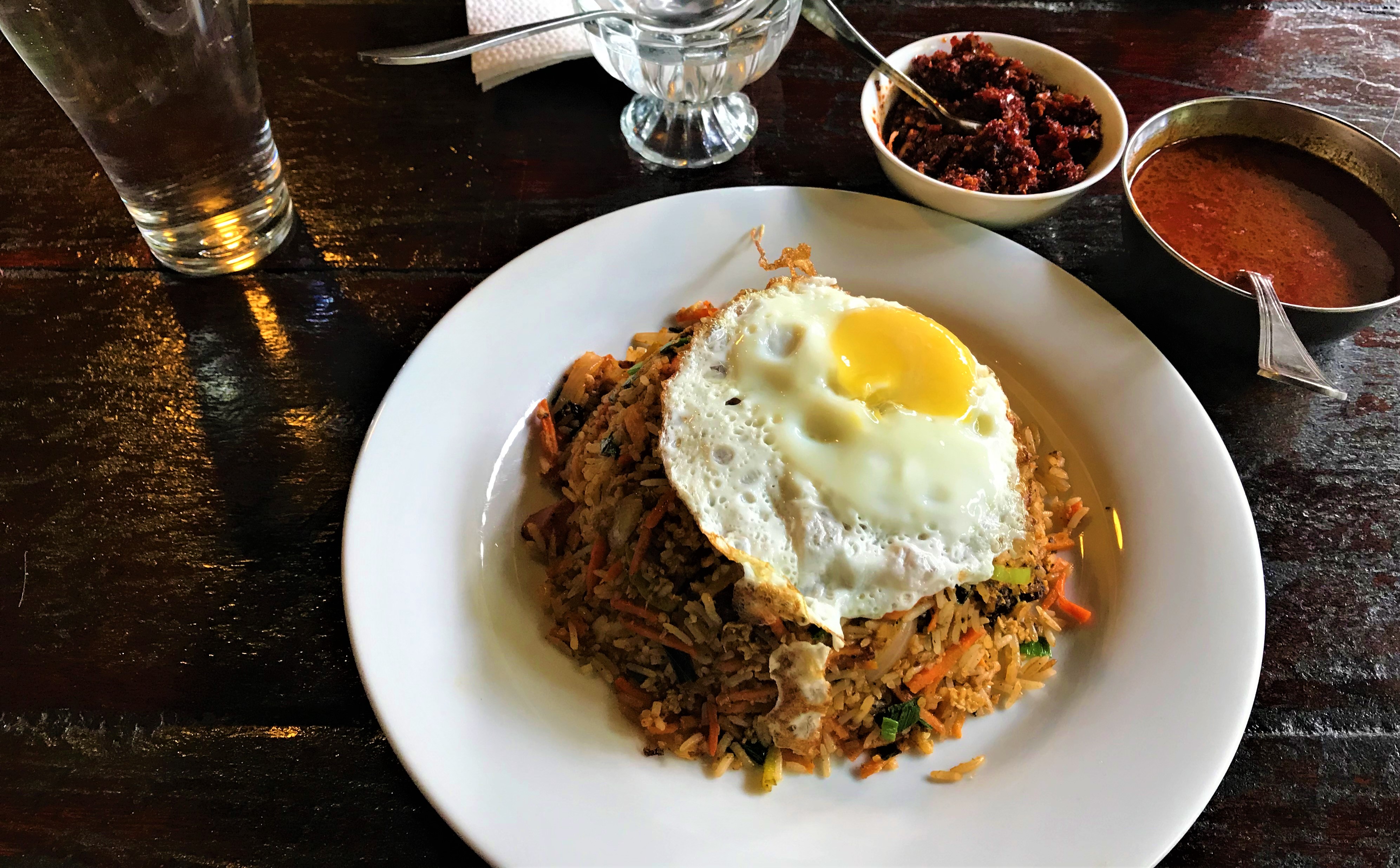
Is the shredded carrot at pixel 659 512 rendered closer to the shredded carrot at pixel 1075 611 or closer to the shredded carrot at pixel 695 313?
the shredded carrot at pixel 695 313

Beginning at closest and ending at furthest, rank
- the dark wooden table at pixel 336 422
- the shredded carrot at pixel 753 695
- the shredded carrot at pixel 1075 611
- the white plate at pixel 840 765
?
the white plate at pixel 840 765 → the dark wooden table at pixel 336 422 → the shredded carrot at pixel 753 695 → the shredded carrot at pixel 1075 611

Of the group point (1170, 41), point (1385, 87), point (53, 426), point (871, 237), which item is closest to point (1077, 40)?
point (1170, 41)

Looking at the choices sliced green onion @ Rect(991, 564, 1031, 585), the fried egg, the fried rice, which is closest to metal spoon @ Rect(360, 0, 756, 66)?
the fried egg

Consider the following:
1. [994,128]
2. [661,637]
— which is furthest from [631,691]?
[994,128]

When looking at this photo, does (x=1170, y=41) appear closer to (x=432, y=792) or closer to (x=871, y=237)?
(x=871, y=237)

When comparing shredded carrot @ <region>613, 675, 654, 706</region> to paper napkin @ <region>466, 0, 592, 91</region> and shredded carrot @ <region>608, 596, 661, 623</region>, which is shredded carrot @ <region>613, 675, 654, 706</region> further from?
paper napkin @ <region>466, 0, 592, 91</region>

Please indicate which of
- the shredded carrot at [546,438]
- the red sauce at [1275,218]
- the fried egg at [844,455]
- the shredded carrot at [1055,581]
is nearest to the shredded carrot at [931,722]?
the fried egg at [844,455]

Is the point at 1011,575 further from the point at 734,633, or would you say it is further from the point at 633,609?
the point at 633,609
